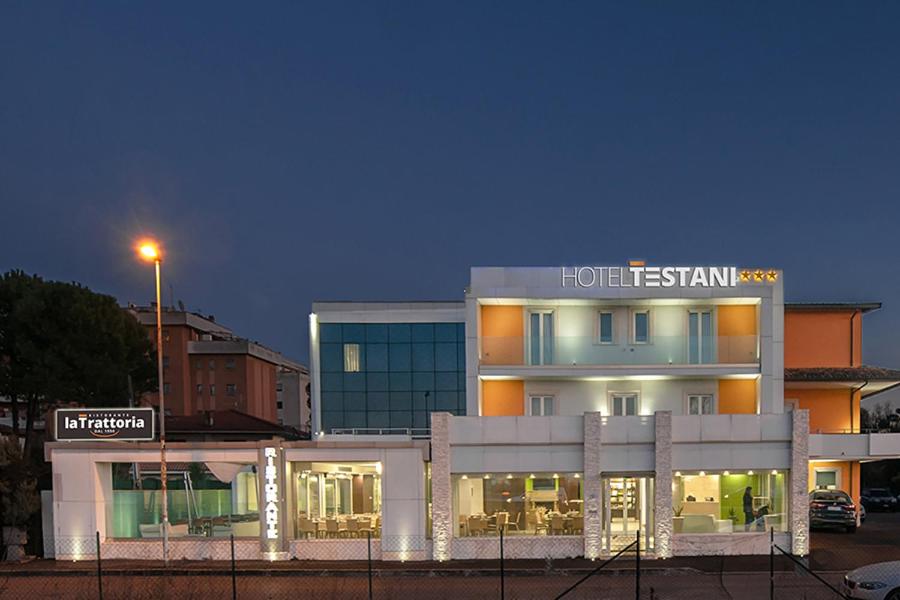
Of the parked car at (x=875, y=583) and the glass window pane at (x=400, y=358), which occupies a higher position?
the glass window pane at (x=400, y=358)

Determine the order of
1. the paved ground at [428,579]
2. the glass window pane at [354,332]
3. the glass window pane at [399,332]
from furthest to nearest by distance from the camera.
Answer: the glass window pane at [399,332], the glass window pane at [354,332], the paved ground at [428,579]

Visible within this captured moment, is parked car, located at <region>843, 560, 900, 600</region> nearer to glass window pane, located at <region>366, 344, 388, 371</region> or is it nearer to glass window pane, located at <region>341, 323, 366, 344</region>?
glass window pane, located at <region>366, 344, 388, 371</region>

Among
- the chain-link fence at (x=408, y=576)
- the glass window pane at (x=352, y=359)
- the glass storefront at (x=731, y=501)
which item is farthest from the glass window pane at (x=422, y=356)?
the glass storefront at (x=731, y=501)

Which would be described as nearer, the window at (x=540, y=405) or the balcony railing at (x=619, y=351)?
the balcony railing at (x=619, y=351)

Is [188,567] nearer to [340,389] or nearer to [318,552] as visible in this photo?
[318,552]

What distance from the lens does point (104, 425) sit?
18312 millimetres

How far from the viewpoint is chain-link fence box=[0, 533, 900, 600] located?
14711 mm

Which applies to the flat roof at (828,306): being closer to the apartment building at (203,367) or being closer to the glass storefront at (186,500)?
the glass storefront at (186,500)

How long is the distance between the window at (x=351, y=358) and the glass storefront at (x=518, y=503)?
12747 mm

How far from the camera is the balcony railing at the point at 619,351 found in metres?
21.4

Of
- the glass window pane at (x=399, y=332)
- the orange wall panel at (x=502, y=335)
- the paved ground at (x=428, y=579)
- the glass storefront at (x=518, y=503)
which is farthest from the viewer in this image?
the glass window pane at (x=399, y=332)

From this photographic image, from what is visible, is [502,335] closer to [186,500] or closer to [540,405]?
[540,405]

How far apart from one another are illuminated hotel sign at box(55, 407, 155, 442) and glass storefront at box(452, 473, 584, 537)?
926cm

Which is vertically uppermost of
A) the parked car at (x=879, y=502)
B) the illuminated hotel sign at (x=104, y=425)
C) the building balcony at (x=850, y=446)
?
the illuminated hotel sign at (x=104, y=425)
